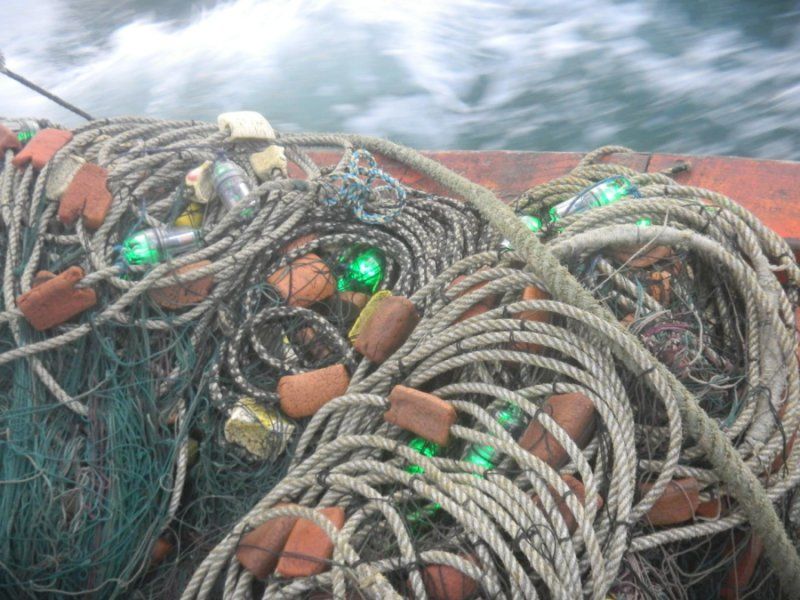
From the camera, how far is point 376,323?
2.05 metres

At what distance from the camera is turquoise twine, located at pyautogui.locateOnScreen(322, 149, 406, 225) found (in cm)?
241

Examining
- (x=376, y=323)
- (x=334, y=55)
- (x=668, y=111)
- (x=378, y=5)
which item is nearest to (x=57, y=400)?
(x=376, y=323)

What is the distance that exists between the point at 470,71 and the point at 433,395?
538cm

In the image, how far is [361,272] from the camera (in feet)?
7.90

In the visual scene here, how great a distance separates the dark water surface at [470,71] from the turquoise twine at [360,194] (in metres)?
3.48

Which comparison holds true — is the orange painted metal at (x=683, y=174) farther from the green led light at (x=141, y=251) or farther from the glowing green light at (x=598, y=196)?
the green led light at (x=141, y=251)

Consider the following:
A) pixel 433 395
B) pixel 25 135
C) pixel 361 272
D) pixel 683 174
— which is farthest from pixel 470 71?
pixel 433 395

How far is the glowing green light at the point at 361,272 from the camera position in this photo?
7.89 feet

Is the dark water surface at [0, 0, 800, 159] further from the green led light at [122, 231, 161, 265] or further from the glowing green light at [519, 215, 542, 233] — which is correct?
the green led light at [122, 231, 161, 265]

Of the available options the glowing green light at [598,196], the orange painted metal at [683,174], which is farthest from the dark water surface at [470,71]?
the glowing green light at [598,196]

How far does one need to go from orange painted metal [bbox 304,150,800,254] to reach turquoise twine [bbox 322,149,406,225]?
1.44 feet

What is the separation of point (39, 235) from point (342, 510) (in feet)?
4.50

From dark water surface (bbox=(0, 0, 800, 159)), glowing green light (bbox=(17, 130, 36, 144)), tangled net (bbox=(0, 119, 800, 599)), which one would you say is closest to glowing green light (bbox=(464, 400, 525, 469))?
tangled net (bbox=(0, 119, 800, 599))

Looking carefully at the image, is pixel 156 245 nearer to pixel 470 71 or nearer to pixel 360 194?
pixel 360 194
